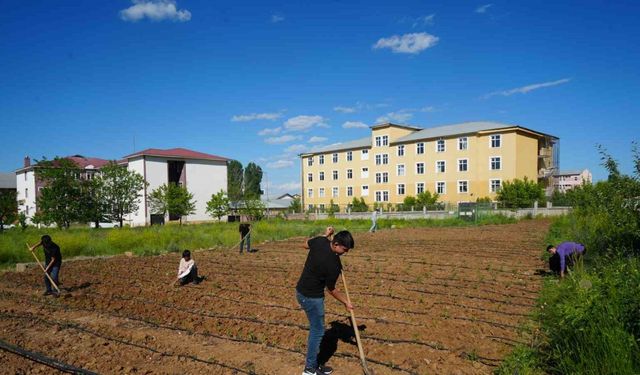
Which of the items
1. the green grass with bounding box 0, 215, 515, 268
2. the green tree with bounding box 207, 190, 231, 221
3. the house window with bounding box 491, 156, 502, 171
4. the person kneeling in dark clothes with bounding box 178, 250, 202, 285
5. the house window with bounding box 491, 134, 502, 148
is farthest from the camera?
the green tree with bounding box 207, 190, 231, 221

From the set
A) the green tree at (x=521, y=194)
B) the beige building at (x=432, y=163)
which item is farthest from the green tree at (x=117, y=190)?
the green tree at (x=521, y=194)

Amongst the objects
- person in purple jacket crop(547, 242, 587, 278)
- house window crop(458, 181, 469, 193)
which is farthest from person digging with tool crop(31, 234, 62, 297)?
house window crop(458, 181, 469, 193)

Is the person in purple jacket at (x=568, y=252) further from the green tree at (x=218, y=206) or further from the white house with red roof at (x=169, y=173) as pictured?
the white house with red roof at (x=169, y=173)

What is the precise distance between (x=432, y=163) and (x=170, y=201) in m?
24.7

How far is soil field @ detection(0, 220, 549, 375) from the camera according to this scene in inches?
207

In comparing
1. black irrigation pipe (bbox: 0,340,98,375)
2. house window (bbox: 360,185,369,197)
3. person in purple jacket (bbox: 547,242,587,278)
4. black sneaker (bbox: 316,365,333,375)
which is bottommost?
black sneaker (bbox: 316,365,333,375)

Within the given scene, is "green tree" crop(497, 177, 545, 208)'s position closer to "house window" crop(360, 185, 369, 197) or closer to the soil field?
"house window" crop(360, 185, 369, 197)

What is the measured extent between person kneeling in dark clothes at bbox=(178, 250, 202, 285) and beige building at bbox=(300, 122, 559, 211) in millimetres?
34492

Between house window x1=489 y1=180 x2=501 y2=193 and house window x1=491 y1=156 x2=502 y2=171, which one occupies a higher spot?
house window x1=491 y1=156 x2=502 y2=171

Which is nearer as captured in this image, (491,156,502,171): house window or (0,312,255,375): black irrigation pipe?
(0,312,255,375): black irrigation pipe

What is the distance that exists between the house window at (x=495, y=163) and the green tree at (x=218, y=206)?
957 inches

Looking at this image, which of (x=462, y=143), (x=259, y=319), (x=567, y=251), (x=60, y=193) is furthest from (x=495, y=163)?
(x=259, y=319)

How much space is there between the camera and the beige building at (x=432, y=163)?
3947 cm

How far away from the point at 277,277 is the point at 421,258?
16.5 feet
